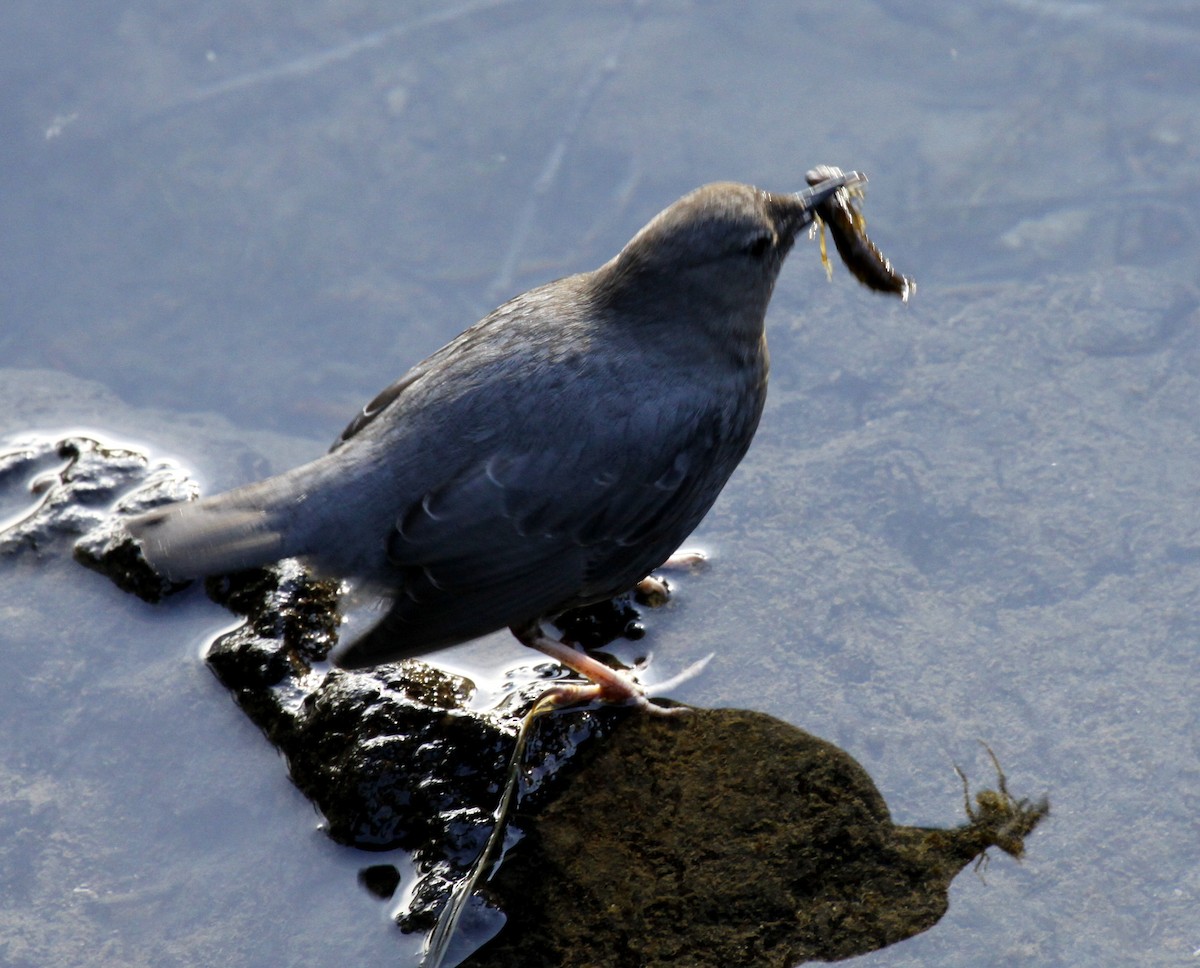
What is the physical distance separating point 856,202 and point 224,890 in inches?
103

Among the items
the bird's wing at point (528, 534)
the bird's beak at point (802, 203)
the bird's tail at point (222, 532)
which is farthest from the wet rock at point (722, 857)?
the bird's beak at point (802, 203)

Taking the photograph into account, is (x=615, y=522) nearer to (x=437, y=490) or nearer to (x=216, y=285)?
(x=437, y=490)

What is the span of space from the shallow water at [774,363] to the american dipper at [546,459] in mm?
519

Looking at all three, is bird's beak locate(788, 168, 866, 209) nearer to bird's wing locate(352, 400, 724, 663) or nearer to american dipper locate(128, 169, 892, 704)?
american dipper locate(128, 169, 892, 704)

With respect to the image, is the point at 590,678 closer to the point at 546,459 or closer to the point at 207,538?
the point at 546,459

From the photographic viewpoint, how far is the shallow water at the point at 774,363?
3496 mm

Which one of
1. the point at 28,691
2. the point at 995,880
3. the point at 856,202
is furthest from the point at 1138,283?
the point at 28,691

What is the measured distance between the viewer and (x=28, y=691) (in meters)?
3.96

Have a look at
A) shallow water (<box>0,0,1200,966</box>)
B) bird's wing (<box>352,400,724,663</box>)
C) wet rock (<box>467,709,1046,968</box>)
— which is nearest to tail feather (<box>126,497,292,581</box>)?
bird's wing (<box>352,400,724,663</box>)

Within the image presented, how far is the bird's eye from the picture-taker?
12.2ft

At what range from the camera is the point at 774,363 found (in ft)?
16.2

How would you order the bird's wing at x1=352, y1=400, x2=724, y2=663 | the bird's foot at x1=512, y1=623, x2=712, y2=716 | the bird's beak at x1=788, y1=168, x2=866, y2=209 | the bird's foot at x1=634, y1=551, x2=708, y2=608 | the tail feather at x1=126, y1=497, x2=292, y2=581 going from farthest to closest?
the bird's foot at x1=634, y1=551, x2=708, y2=608
the bird's beak at x1=788, y1=168, x2=866, y2=209
the bird's foot at x1=512, y1=623, x2=712, y2=716
the bird's wing at x1=352, y1=400, x2=724, y2=663
the tail feather at x1=126, y1=497, x2=292, y2=581

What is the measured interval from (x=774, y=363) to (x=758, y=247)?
1.23 m

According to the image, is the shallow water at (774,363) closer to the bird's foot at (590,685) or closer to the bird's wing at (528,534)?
the bird's foot at (590,685)
